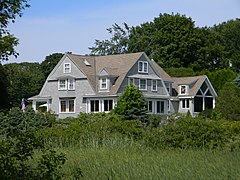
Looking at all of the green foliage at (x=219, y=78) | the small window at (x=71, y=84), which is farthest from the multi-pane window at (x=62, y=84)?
the green foliage at (x=219, y=78)

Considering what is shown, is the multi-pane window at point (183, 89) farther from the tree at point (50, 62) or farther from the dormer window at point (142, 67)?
the tree at point (50, 62)

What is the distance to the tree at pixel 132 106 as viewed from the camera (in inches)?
1725

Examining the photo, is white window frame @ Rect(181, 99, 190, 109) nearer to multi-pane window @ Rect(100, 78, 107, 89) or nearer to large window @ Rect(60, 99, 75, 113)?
multi-pane window @ Rect(100, 78, 107, 89)

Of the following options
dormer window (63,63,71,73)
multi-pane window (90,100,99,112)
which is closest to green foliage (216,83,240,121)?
multi-pane window (90,100,99,112)

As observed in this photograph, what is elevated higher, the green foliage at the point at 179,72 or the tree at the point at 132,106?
the green foliage at the point at 179,72

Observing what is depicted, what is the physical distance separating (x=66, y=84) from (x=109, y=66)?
4.62m

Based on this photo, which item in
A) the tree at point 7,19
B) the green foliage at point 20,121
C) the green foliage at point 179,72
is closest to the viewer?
the tree at point 7,19

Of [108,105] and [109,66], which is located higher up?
[109,66]

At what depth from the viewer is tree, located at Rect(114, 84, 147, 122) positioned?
4381 centimetres

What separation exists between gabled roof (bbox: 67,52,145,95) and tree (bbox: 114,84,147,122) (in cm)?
826

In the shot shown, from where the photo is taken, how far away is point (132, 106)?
44438 millimetres

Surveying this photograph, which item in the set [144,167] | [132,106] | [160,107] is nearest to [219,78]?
[160,107]

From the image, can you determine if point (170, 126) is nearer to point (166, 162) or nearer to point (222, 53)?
point (166, 162)

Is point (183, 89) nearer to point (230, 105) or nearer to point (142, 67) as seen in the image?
point (142, 67)
